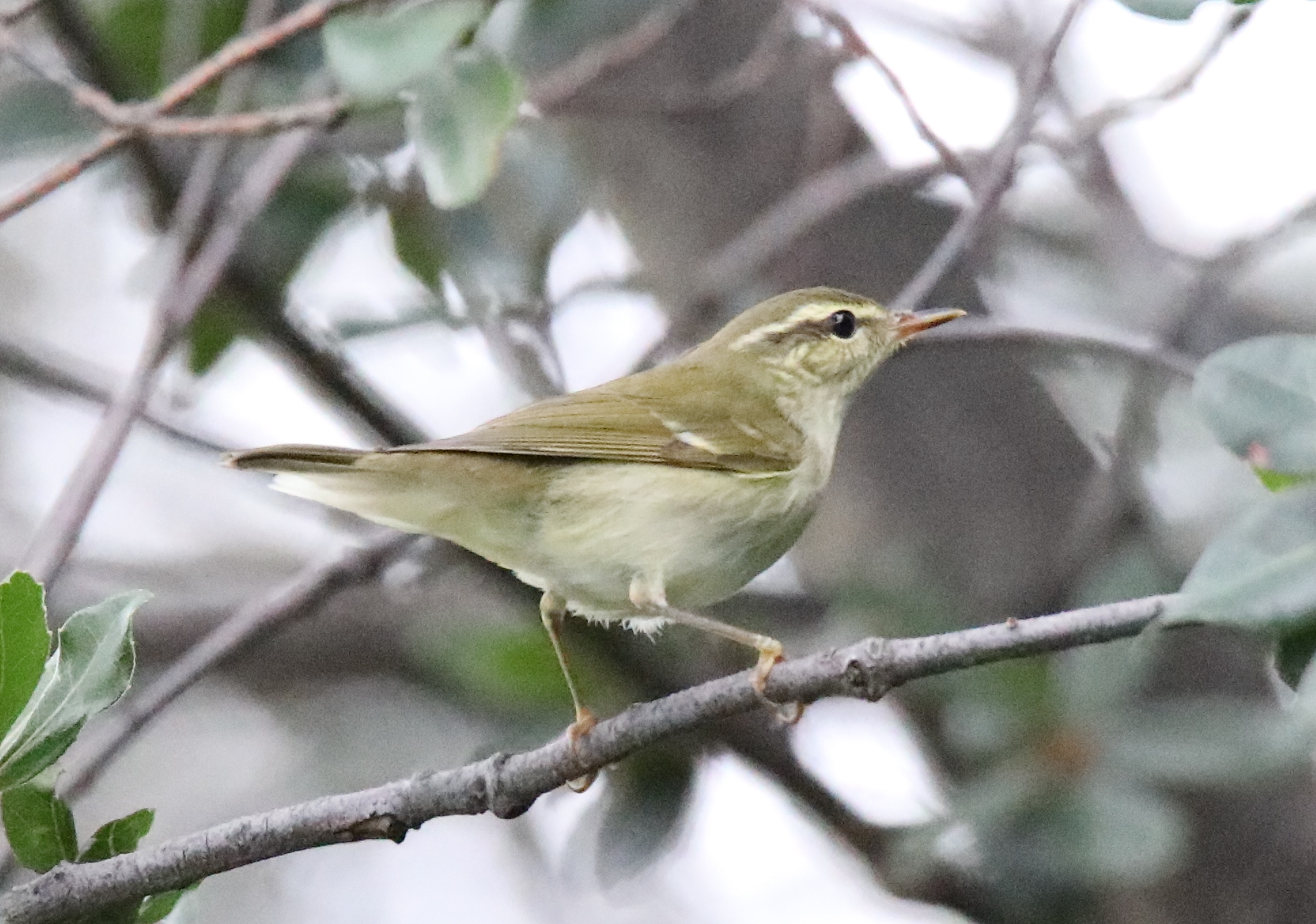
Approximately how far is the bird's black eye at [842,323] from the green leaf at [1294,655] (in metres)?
2.31

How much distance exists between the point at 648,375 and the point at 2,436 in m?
4.08

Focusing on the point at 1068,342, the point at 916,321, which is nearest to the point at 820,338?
the point at 916,321

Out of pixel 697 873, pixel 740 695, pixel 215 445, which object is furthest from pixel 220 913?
pixel 740 695

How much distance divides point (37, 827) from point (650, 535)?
1.42 meters

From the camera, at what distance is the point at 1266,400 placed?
180cm

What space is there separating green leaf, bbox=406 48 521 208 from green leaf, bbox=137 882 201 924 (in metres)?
1.45

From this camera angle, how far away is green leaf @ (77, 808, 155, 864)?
2119 millimetres

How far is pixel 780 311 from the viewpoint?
407 cm

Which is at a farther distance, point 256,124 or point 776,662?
point 256,124

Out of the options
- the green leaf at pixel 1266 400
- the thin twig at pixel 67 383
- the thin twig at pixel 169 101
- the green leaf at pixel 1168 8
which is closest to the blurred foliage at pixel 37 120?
the thin twig at pixel 67 383

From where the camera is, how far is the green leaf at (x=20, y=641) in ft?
6.36

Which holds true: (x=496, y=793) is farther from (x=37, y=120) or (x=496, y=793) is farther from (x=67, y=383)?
(x=37, y=120)

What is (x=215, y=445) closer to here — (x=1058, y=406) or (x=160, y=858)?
(x=160, y=858)

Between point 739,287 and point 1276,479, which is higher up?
point 739,287
